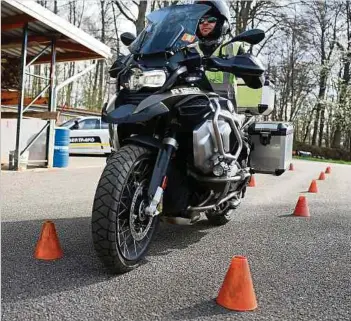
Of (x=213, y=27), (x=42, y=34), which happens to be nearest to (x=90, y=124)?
(x=42, y=34)

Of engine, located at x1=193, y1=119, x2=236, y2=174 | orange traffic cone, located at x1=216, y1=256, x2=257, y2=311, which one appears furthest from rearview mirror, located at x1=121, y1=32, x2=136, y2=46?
orange traffic cone, located at x1=216, y1=256, x2=257, y2=311

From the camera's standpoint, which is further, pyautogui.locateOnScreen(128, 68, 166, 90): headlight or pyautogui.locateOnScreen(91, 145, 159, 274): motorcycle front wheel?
pyautogui.locateOnScreen(128, 68, 166, 90): headlight

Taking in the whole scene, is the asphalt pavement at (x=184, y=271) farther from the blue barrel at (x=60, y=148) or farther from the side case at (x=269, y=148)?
the blue barrel at (x=60, y=148)

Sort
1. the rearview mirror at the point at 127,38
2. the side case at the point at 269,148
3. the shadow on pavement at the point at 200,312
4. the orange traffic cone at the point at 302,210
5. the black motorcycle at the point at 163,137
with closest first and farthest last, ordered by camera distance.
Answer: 1. the shadow on pavement at the point at 200,312
2. the black motorcycle at the point at 163,137
3. the rearview mirror at the point at 127,38
4. the side case at the point at 269,148
5. the orange traffic cone at the point at 302,210

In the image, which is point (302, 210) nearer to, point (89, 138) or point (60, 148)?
point (60, 148)

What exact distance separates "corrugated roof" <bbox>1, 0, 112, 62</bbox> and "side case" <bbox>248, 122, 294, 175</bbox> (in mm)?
6337

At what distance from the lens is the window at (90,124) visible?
59.2ft

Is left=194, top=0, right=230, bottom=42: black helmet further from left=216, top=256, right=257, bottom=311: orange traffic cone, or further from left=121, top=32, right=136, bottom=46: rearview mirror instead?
left=216, top=256, right=257, bottom=311: orange traffic cone

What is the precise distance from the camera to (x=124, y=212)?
129 inches

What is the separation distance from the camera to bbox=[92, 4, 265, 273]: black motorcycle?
3.20 metres

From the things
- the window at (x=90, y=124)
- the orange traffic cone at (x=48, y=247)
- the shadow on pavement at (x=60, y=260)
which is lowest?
the shadow on pavement at (x=60, y=260)

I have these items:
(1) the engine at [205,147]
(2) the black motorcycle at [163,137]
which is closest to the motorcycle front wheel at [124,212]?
(2) the black motorcycle at [163,137]

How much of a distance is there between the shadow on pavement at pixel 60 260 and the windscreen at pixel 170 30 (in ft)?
5.82

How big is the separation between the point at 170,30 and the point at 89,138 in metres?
14.6
